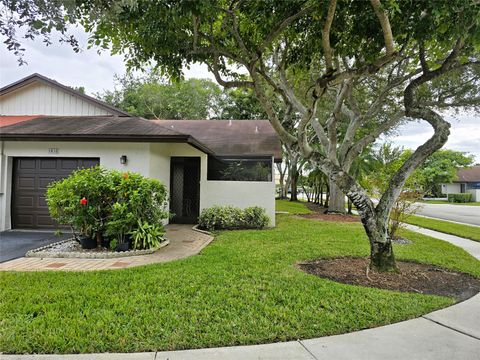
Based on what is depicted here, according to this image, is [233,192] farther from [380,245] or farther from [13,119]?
[13,119]

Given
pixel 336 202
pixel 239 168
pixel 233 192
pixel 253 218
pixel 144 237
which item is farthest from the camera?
pixel 336 202

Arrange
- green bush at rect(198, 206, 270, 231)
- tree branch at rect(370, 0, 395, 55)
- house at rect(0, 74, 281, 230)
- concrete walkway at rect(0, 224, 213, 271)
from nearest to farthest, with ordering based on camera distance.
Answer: tree branch at rect(370, 0, 395, 55) < concrete walkway at rect(0, 224, 213, 271) < house at rect(0, 74, 281, 230) < green bush at rect(198, 206, 270, 231)

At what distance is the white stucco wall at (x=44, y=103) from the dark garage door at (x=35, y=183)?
3.64 metres

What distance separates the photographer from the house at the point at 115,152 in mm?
9352

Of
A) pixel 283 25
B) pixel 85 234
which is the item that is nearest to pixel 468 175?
pixel 283 25

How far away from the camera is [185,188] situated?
12.7 m

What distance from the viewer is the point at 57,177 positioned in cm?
959

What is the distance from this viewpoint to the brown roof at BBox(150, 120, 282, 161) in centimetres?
1218

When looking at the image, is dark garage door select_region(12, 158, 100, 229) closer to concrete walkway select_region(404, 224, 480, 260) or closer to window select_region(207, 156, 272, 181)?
window select_region(207, 156, 272, 181)

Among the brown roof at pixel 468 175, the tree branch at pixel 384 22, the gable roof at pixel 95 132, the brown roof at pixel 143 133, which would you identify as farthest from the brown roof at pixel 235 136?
the brown roof at pixel 468 175

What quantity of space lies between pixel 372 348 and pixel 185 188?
10.5 meters

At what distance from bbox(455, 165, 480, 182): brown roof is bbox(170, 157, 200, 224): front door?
168 ft

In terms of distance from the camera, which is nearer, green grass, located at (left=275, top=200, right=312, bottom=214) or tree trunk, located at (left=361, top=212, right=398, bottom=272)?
tree trunk, located at (left=361, top=212, right=398, bottom=272)

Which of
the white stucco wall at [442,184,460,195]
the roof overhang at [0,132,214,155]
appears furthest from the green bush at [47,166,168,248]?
the white stucco wall at [442,184,460,195]
